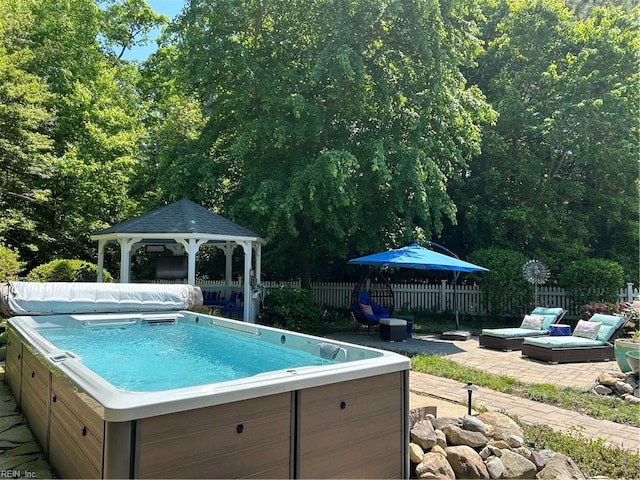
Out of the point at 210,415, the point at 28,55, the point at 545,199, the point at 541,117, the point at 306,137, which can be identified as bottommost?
the point at 210,415

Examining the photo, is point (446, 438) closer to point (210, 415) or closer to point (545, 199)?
point (210, 415)

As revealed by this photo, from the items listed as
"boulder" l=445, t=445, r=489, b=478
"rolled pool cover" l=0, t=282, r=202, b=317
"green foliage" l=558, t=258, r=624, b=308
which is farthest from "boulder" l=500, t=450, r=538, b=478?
"green foliage" l=558, t=258, r=624, b=308

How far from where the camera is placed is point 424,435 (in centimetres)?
379

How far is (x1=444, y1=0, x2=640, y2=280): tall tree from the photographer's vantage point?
14.1m

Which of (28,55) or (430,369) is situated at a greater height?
(28,55)

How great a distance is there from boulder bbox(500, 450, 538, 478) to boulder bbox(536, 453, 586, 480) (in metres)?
0.06

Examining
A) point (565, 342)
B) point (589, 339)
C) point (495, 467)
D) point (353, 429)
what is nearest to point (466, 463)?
point (495, 467)

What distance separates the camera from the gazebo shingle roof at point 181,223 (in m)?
10.2

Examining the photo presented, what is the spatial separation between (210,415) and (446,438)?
7.52ft

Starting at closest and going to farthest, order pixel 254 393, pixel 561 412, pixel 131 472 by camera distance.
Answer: pixel 131 472, pixel 254 393, pixel 561 412

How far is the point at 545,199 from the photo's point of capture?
1495cm

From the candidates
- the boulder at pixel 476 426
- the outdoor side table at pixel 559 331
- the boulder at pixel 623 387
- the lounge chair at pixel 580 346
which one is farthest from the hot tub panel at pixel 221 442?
the outdoor side table at pixel 559 331

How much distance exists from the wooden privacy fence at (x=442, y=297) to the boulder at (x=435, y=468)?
33.5 feet

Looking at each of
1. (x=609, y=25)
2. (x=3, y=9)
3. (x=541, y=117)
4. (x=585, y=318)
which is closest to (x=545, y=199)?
(x=541, y=117)
